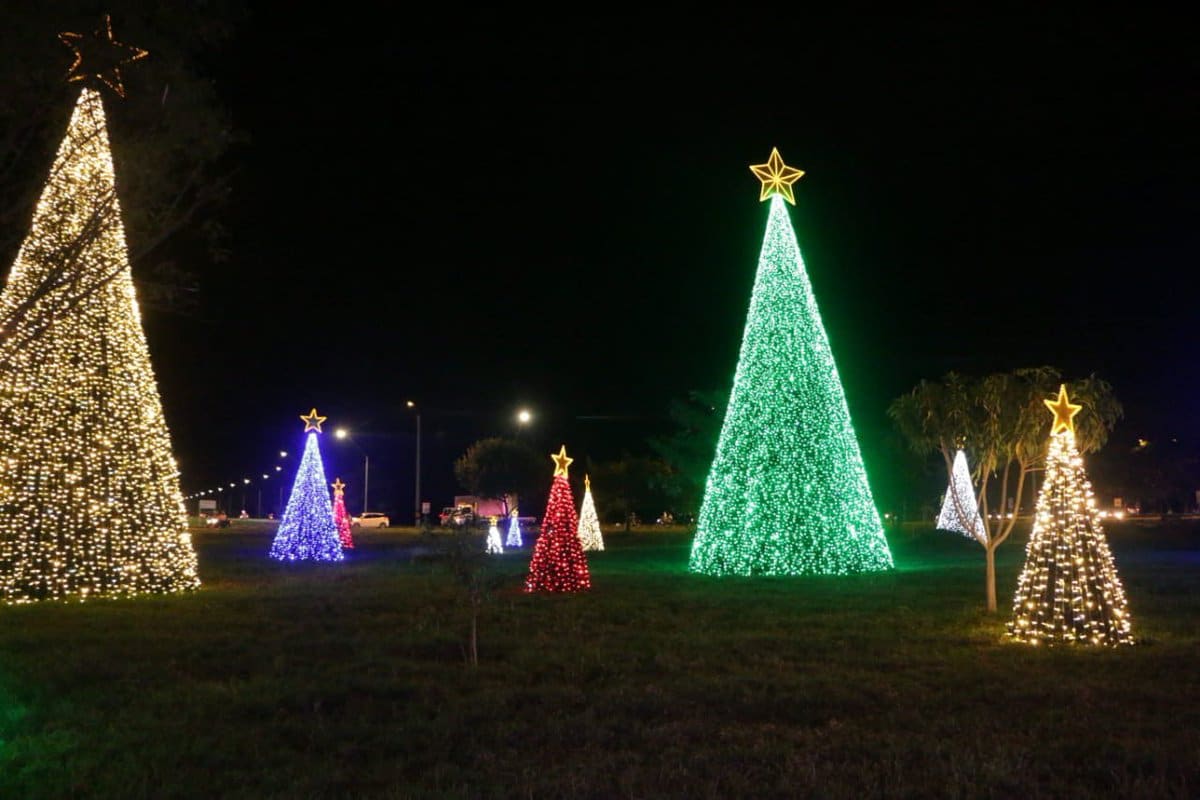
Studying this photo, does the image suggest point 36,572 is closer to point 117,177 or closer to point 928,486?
point 117,177

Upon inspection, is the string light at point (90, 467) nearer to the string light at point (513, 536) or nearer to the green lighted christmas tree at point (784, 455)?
the green lighted christmas tree at point (784, 455)

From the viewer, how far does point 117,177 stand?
840 cm

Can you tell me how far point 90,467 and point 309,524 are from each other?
482 inches

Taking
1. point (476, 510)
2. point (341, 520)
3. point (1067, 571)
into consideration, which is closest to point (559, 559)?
point (476, 510)

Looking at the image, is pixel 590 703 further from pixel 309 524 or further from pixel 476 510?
pixel 309 524

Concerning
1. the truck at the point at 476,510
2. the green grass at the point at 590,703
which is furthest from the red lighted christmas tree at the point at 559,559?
the green grass at the point at 590,703

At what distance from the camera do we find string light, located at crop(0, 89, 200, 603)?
52.1 ft

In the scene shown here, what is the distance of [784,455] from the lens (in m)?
20.7

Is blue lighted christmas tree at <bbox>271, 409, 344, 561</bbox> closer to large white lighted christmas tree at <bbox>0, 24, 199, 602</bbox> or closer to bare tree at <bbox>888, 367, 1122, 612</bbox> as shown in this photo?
large white lighted christmas tree at <bbox>0, 24, 199, 602</bbox>

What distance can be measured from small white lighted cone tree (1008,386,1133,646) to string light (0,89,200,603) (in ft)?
40.5

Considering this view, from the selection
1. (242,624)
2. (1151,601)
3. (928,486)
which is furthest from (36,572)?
(928,486)

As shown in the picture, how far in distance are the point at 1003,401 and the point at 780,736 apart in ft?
27.0

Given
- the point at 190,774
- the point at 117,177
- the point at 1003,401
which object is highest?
the point at 117,177

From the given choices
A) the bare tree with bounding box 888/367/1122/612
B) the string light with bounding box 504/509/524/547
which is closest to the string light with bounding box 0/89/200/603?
the bare tree with bounding box 888/367/1122/612
